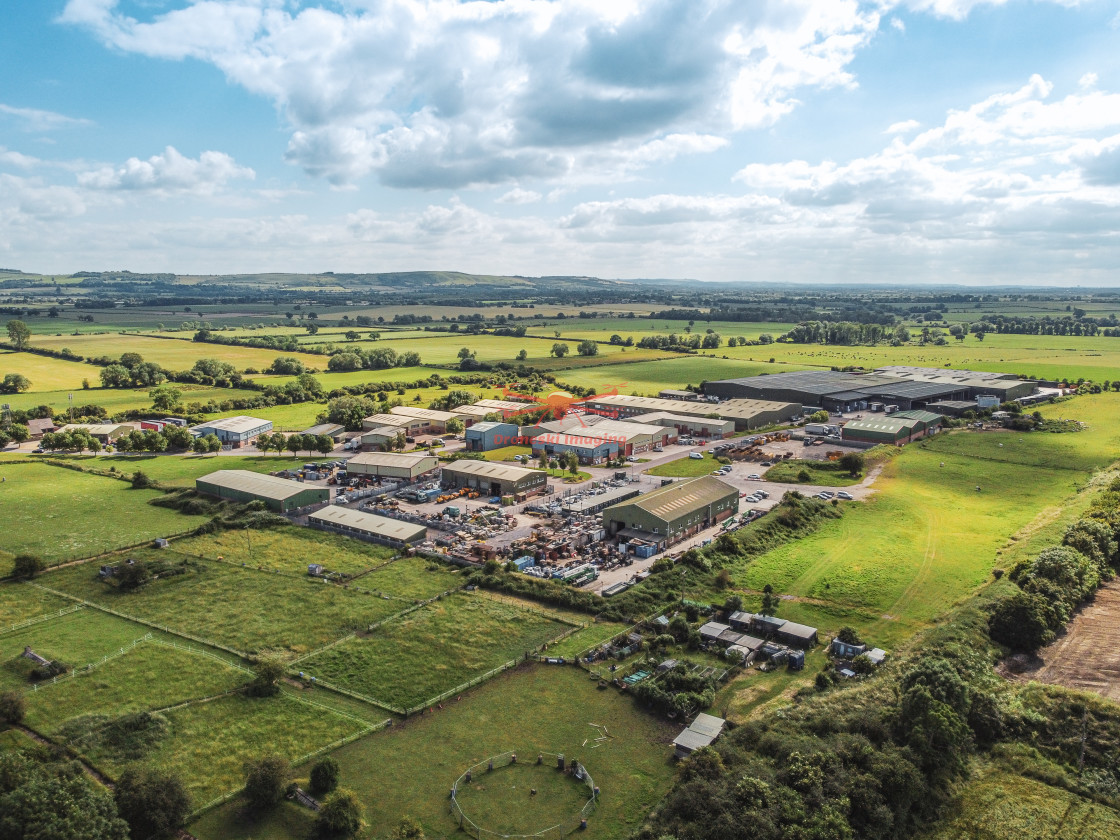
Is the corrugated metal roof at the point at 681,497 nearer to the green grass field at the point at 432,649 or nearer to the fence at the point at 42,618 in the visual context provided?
the green grass field at the point at 432,649

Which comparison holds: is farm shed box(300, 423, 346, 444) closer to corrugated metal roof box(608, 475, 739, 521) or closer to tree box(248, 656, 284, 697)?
corrugated metal roof box(608, 475, 739, 521)

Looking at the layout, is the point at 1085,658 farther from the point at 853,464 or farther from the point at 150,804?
the point at 150,804

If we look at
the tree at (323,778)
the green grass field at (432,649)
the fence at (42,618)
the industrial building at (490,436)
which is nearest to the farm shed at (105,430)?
the industrial building at (490,436)

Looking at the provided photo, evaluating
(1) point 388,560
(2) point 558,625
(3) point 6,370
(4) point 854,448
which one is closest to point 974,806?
(2) point 558,625

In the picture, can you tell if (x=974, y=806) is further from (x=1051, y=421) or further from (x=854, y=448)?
(x=1051, y=421)

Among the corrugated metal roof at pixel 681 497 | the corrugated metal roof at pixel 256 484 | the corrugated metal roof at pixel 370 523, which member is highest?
the corrugated metal roof at pixel 681 497

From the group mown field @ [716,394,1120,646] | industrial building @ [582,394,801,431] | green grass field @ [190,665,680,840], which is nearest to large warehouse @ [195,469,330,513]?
green grass field @ [190,665,680,840]

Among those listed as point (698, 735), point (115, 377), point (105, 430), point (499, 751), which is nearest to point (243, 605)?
point (499, 751)
